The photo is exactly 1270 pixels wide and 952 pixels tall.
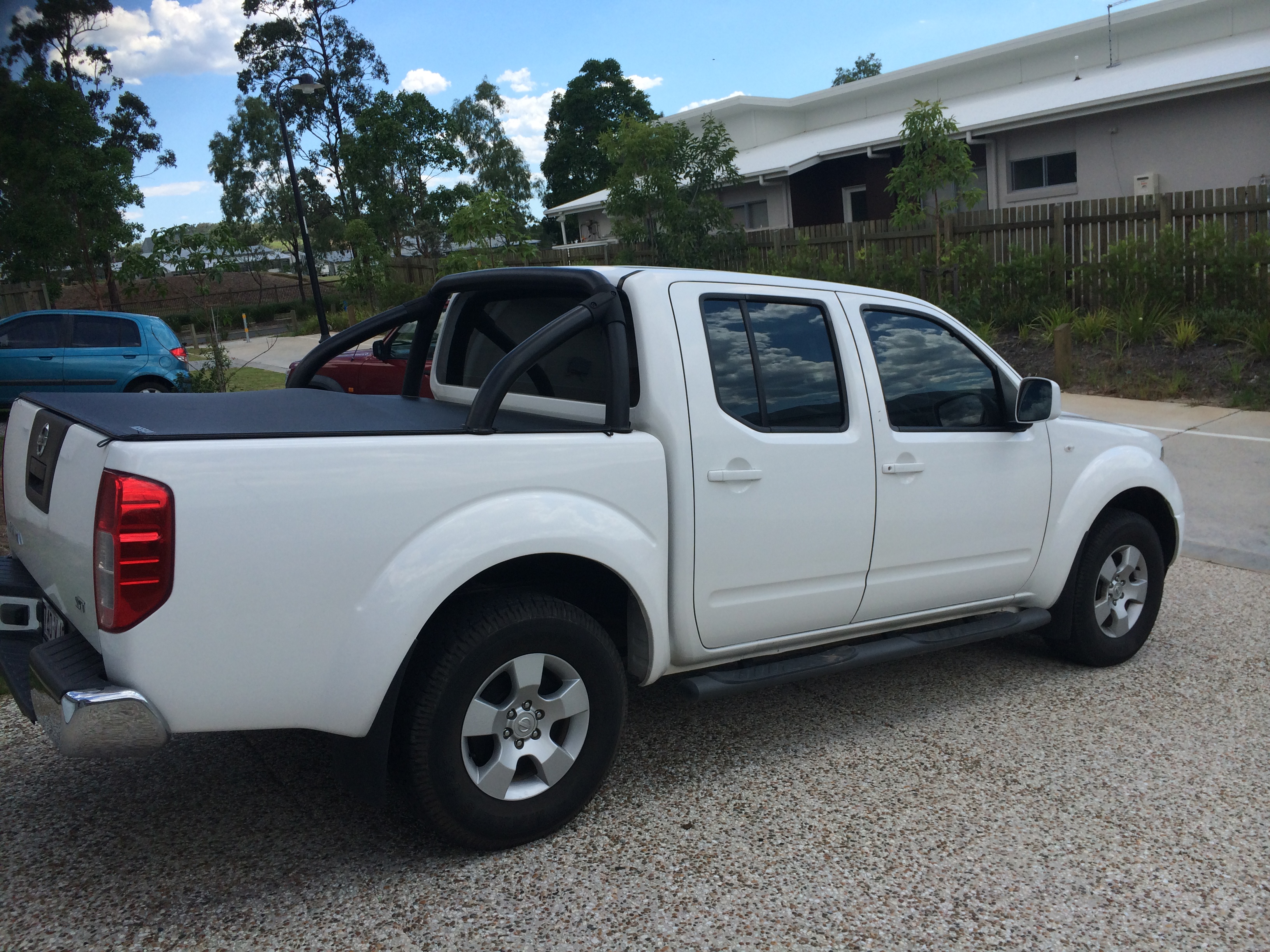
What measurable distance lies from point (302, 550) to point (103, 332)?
13.4 meters

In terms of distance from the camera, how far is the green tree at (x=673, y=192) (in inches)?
831

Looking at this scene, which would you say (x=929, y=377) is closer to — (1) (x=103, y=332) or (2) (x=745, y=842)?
(2) (x=745, y=842)

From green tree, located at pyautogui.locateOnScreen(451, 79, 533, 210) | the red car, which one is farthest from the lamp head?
green tree, located at pyautogui.locateOnScreen(451, 79, 533, 210)

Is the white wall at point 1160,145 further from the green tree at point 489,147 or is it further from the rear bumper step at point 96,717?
the green tree at point 489,147

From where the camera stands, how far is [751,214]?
2653cm

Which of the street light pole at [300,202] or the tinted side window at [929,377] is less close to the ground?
the street light pole at [300,202]

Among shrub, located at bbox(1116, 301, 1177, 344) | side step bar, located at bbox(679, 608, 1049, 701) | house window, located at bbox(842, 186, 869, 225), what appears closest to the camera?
side step bar, located at bbox(679, 608, 1049, 701)

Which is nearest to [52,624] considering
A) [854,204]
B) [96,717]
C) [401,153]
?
[96,717]

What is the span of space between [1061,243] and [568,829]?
13.7 metres

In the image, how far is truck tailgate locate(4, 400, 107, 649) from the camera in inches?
115

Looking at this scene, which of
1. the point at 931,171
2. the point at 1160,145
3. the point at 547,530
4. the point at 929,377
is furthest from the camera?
the point at 1160,145

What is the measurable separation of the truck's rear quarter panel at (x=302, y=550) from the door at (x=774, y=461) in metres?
0.60

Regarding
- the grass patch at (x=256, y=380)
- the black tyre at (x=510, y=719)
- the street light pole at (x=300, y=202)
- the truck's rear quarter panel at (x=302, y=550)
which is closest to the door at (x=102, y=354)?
the grass patch at (x=256, y=380)

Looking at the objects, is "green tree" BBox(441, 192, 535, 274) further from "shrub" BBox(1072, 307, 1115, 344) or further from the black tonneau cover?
the black tonneau cover
